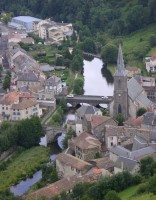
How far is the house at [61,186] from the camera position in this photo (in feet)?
110

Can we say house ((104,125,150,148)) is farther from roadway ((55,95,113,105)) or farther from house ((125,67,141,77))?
house ((125,67,141,77))

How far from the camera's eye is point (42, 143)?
4584 centimetres

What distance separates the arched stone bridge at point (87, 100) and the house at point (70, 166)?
15474 millimetres

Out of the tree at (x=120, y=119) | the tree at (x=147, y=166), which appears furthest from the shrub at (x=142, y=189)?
the tree at (x=120, y=119)

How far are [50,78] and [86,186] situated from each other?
25905 mm

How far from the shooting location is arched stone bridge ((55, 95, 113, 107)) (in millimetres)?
54000

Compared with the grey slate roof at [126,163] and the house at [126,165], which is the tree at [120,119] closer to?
the house at [126,165]

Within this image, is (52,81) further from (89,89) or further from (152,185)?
(152,185)

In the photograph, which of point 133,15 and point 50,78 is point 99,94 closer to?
point 50,78

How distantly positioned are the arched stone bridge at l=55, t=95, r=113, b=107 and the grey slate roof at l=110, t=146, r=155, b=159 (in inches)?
618

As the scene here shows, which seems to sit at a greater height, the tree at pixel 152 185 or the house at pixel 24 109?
the house at pixel 24 109

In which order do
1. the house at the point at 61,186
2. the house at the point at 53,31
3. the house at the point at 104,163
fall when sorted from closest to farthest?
the house at the point at 61,186
the house at the point at 104,163
the house at the point at 53,31

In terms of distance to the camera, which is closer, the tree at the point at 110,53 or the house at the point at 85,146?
the house at the point at 85,146

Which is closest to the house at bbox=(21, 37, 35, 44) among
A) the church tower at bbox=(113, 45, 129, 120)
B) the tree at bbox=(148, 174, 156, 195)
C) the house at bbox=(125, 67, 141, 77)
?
the house at bbox=(125, 67, 141, 77)
